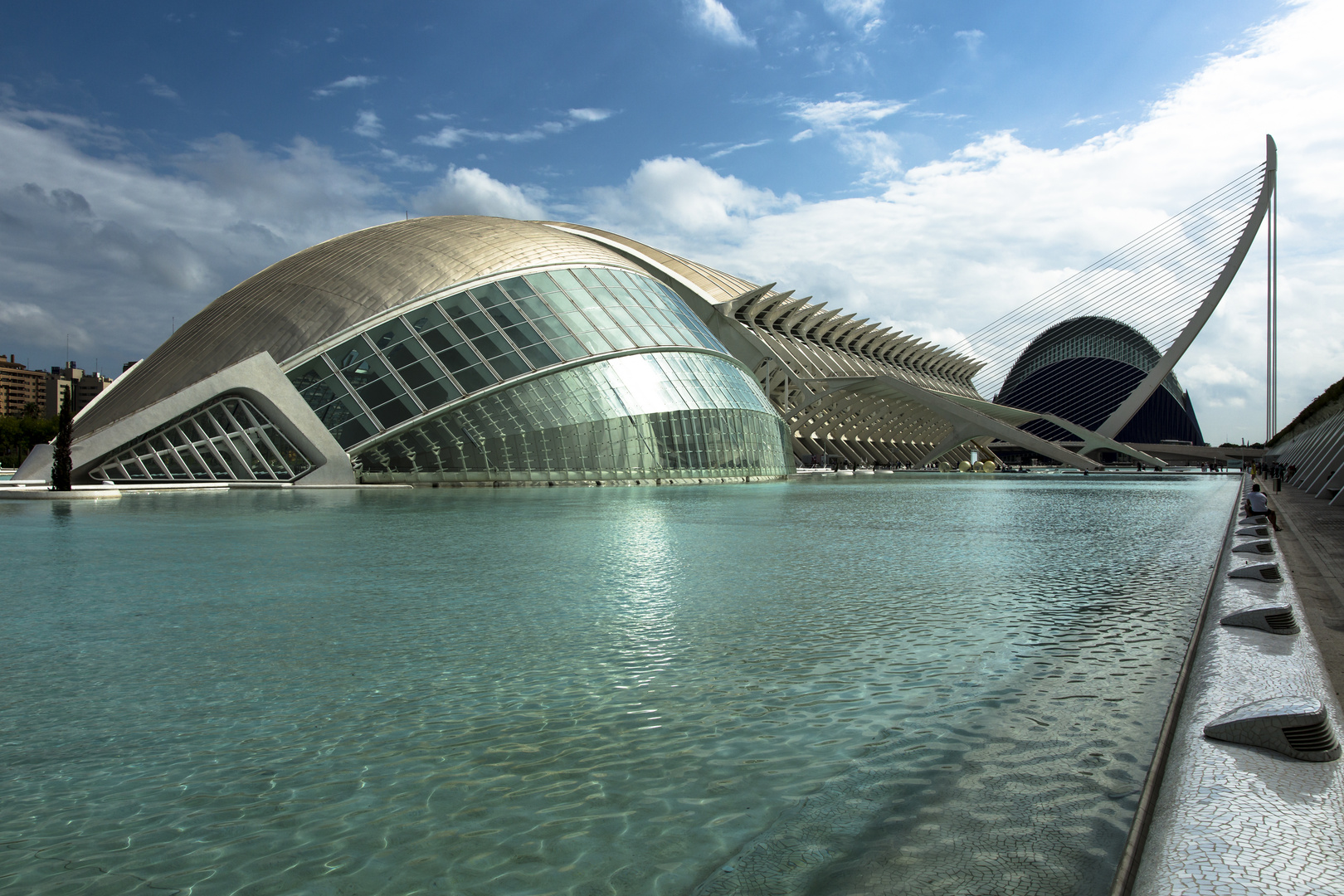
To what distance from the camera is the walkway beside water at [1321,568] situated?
534 centimetres

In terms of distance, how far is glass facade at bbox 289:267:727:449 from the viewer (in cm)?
2955

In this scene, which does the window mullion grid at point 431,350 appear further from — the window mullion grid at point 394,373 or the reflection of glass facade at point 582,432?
the window mullion grid at point 394,373

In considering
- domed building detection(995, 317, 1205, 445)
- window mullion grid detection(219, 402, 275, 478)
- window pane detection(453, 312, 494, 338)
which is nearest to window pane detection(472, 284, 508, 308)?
window pane detection(453, 312, 494, 338)

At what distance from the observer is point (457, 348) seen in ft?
101

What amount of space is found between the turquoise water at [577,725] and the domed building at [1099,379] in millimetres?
134758

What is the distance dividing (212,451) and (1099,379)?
13654 cm

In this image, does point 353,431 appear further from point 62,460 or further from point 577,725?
point 577,725

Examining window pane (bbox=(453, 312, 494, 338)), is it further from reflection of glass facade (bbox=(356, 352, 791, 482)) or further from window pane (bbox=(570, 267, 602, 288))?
window pane (bbox=(570, 267, 602, 288))

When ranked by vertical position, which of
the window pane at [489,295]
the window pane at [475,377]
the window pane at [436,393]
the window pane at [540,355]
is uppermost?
the window pane at [489,295]

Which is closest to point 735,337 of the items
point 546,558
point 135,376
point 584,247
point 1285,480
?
point 584,247

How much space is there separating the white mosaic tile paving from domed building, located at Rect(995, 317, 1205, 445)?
449 ft

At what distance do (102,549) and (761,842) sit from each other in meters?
10.8

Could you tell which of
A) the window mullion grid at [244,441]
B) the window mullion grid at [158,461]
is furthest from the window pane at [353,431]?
the window mullion grid at [158,461]

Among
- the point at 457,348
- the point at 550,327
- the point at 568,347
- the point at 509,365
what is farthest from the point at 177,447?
the point at 568,347
